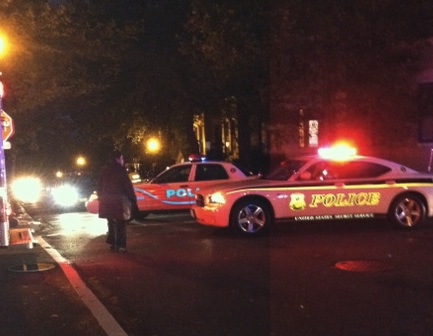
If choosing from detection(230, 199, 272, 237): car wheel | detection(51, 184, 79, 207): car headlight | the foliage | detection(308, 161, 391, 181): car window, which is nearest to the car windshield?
detection(308, 161, 391, 181): car window

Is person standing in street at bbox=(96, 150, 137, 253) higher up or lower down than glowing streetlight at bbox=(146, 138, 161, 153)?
lower down

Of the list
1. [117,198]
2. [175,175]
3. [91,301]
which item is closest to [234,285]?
[91,301]

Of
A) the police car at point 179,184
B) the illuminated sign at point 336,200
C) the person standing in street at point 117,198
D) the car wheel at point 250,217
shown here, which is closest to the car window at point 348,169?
the illuminated sign at point 336,200

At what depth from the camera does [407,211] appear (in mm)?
12531

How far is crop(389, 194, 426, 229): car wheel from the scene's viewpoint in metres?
12.5

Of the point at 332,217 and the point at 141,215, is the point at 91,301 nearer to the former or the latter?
the point at 332,217

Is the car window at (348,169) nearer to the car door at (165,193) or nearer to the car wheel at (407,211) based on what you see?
the car wheel at (407,211)

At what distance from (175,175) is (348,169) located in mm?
4448

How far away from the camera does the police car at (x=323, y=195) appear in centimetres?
1184

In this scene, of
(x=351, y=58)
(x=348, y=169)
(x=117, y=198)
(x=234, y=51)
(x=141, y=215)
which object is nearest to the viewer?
(x=117, y=198)

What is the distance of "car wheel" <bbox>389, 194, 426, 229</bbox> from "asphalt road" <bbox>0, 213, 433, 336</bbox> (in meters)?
0.25

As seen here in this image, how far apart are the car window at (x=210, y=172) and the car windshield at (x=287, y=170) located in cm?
260

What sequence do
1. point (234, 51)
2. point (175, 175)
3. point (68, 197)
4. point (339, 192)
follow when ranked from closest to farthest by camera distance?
1. point (339, 192)
2. point (175, 175)
3. point (234, 51)
4. point (68, 197)

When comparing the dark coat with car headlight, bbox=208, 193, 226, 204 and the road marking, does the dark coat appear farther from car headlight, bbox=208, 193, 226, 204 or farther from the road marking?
car headlight, bbox=208, 193, 226, 204
